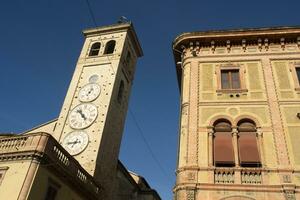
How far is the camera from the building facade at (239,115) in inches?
545

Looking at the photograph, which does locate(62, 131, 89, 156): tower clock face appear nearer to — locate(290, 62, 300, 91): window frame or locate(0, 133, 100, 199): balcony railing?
locate(0, 133, 100, 199): balcony railing

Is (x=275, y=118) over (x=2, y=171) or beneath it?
over

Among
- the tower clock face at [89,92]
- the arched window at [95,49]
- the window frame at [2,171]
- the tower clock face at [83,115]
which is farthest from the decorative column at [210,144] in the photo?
the arched window at [95,49]

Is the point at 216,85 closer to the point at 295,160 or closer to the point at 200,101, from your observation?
the point at 200,101

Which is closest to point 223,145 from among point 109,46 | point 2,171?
point 2,171

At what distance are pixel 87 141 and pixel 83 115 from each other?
9.49 ft

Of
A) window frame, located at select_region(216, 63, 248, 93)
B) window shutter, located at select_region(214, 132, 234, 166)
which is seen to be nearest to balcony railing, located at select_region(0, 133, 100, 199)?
window shutter, located at select_region(214, 132, 234, 166)

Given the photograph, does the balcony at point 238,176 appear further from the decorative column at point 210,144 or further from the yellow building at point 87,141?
the yellow building at point 87,141

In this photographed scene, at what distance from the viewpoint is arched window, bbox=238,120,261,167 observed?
580 inches

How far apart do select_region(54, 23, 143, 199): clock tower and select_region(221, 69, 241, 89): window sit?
38.4 feet

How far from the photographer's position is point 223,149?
15.2m

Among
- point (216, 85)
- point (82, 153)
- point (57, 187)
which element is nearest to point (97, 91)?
point (82, 153)

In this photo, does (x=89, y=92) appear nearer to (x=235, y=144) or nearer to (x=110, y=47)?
(x=110, y=47)

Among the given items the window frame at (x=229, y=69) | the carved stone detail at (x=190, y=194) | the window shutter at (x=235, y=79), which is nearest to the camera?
the carved stone detail at (x=190, y=194)
